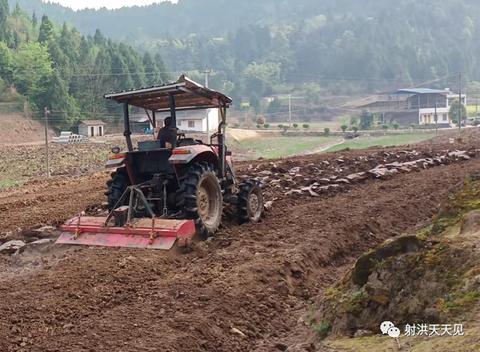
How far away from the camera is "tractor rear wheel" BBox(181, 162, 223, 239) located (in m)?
8.69

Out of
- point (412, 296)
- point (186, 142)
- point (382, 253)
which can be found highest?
point (186, 142)

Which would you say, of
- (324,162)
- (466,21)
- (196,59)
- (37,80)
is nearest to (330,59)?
(196,59)

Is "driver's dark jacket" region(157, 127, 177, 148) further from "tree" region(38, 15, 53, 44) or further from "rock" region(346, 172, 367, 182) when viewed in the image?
"tree" region(38, 15, 53, 44)

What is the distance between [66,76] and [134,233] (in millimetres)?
75171

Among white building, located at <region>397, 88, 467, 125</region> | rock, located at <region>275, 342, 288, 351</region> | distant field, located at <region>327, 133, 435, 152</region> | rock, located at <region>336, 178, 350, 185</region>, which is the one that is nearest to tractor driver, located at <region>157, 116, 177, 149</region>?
rock, located at <region>275, 342, 288, 351</region>

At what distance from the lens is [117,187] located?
31.1 feet

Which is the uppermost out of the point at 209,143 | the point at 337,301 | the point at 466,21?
the point at 466,21

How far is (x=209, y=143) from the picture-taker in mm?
9914

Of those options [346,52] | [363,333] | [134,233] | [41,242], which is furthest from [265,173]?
[346,52]

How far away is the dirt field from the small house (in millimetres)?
53985

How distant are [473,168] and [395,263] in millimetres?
11452

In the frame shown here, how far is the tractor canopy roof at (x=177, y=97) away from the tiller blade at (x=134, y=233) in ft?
6.45

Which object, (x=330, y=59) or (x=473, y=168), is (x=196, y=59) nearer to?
(x=330, y=59)

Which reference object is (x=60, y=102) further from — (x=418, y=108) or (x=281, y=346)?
(x=281, y=346)
